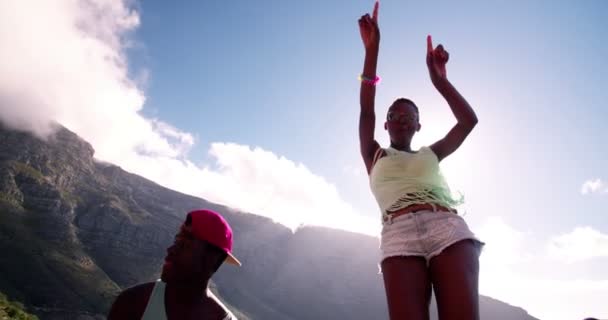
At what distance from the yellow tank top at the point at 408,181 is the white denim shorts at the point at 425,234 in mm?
205

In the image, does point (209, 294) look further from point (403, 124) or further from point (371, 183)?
point (403, 124)

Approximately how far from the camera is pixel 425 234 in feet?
14.7

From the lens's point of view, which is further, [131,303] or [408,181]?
[408,181]

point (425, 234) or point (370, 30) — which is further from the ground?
point (370, 30)

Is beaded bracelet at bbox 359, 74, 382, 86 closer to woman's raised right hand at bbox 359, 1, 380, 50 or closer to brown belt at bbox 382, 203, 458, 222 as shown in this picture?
woman's raised right hand at bbox 359, 1, 380, 50

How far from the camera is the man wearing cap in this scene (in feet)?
14.5

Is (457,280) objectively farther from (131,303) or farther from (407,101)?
(131,303)

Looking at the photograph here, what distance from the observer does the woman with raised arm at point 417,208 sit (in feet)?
13.6

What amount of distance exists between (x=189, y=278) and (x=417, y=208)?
2585 millimetres

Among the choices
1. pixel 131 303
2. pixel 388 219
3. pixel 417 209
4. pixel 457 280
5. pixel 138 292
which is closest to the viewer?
pixel 457 280

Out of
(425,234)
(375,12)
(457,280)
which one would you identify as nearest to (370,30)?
(375,12)

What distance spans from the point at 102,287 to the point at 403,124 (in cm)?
15515

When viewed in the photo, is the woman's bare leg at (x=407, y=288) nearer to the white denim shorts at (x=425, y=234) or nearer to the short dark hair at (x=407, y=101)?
the white denim shorts at (x=425, y=234)

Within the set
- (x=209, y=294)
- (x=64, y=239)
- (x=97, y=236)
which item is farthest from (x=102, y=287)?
(x=209, y=294)
